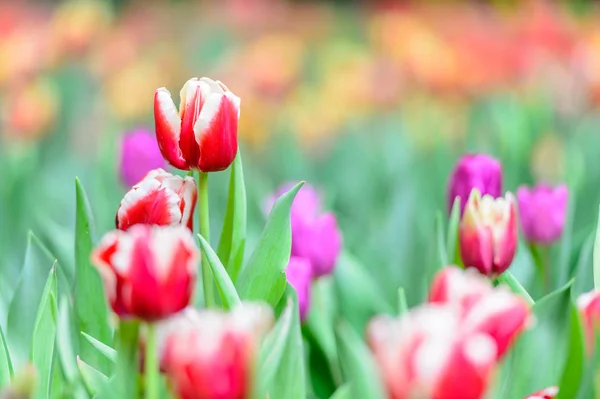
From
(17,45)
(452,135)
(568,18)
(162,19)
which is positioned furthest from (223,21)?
(452,135)

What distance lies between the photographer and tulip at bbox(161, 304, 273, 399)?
1.67 ft

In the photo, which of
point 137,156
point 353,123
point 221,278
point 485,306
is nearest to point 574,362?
point 485,306

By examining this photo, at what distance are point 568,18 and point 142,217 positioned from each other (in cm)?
391

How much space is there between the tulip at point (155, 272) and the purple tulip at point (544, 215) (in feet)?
1.92

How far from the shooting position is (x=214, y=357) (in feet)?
1.67

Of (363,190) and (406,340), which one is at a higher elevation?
(406,340)

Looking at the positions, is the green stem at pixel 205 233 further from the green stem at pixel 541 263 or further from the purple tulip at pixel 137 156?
the purple tulip at pixel 137 156

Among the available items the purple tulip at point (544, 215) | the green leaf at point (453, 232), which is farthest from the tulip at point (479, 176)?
the purple tulip at point (544, 215)

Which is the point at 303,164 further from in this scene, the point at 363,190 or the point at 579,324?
the point at 579,324

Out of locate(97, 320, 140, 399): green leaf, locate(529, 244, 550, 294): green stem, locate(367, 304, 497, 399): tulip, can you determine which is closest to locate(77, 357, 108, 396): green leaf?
locate(97, 320, 140, 399): green leaf

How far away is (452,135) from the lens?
247 centimetres

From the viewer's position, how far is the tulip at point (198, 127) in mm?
770

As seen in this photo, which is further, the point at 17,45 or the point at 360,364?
the point at 17,45

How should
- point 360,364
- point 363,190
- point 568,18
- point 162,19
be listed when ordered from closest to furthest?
1. point 360,364
2. point 363,190
3. point 568,18
4. point 162,19
